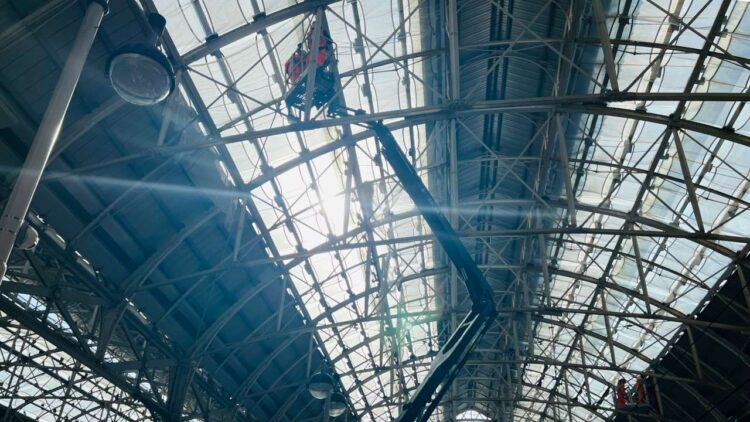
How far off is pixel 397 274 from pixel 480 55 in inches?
472

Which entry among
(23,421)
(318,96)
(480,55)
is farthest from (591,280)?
(23,421)

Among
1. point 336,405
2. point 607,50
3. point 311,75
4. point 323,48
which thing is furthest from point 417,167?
point 607,50

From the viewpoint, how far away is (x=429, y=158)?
22406 mm

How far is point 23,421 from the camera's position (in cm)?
A: 2988

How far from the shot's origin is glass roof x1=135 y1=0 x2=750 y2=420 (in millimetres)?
15922

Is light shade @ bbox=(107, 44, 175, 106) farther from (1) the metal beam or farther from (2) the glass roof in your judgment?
(1) the metal beam

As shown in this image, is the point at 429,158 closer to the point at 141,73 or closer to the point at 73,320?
the point at 73,320

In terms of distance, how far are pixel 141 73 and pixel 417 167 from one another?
13.3 meters

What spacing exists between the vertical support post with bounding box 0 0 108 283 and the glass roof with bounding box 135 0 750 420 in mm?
5028

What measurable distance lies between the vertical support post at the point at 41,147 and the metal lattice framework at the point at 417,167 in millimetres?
4973

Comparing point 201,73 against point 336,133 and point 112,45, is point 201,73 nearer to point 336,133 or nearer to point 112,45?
point 112,45

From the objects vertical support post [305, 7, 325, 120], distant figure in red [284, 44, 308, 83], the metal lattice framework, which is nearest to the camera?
vertical support post [305, 7, 325, 120]

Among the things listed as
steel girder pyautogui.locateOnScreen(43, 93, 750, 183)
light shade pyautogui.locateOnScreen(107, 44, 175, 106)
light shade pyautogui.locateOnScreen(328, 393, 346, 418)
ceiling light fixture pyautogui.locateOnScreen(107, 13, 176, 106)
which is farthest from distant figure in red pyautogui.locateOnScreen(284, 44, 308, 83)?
light shade pyautogui.locateOnScreen(328, 393, 346, 418)

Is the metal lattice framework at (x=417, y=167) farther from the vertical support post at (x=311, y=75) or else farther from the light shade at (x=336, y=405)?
the light shade at (x=336, y=405)
